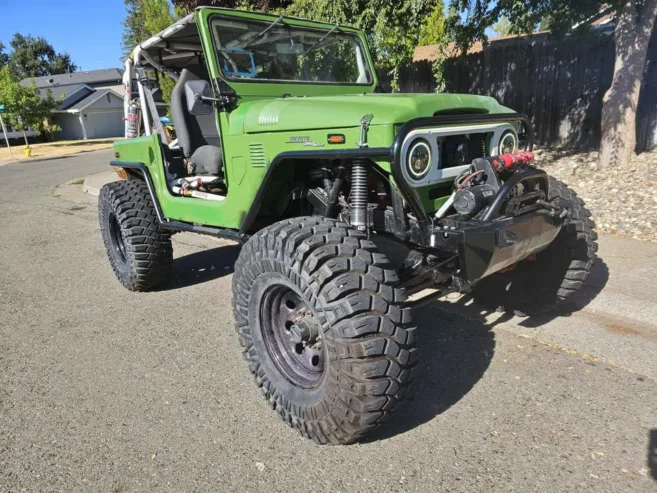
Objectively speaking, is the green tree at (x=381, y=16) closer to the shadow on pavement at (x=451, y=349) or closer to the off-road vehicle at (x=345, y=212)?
the off-road vehicle at (x=345, y=212)

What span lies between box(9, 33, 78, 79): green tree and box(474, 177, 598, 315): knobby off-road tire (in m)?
79.3

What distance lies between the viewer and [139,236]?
457 centimetres

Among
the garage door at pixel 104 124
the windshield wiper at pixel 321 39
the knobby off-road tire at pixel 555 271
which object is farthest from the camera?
the garage door at pixel 104 124

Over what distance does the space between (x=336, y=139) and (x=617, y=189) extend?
17.5 feet

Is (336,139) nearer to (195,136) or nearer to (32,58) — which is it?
(195,136)

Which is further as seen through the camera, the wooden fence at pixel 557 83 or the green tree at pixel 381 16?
the wooden fence at pixel 557 83

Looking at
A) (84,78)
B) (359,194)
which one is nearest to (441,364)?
(359,194)

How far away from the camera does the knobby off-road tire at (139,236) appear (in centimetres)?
458

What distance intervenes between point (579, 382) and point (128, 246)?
3780 millimetres

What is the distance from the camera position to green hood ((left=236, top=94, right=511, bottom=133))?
256 centimetres

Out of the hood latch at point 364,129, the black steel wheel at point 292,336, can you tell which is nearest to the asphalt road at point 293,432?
the black steel wheel at point 292,336

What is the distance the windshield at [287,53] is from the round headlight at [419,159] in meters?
1.66

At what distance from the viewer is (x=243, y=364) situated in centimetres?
342

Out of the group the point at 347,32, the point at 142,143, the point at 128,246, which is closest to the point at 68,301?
the point at 128,246
